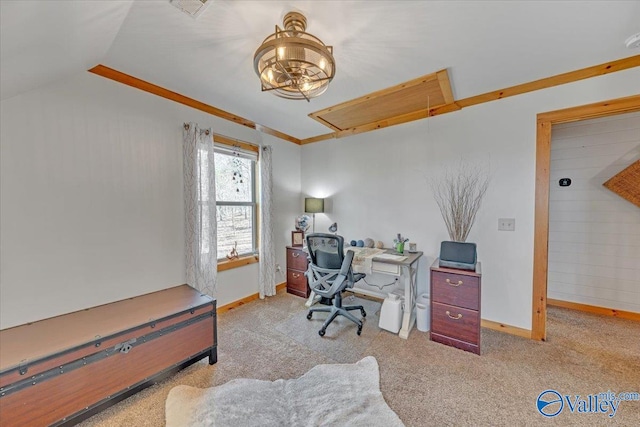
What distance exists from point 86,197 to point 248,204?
168 cm

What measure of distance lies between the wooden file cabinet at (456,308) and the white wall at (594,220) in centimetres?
179

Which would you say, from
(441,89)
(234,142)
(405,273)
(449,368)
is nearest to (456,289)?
(405,273)

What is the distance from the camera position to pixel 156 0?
Result: 4.27 ft

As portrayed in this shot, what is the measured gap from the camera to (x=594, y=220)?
2859 millimetres

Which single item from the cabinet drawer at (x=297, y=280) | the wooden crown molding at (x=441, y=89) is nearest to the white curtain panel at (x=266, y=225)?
the cabinet drawer at (x=297, y=280)

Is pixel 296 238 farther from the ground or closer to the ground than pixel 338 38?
closer to the ground

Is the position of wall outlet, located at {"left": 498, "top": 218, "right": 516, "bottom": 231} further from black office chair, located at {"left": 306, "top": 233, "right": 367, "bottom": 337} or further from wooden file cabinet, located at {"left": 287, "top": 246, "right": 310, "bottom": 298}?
wooden file cabinet, located at {"left": 287, "top": 246, "right": 310, "bottom": 298}

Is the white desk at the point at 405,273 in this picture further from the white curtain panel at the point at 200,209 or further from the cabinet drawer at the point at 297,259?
the white curtain panel at the point at 200,209

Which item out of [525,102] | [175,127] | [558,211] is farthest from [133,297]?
[558,211]

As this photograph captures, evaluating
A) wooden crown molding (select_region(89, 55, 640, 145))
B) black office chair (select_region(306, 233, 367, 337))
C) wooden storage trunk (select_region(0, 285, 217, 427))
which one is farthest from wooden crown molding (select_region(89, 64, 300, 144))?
wooden storage trunk (select_region(0, 285, 217, 427))

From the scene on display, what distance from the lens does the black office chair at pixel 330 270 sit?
2434 millimetres

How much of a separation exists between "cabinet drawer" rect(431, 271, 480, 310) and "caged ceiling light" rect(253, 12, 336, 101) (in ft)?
6.45

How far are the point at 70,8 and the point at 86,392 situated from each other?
2.08m

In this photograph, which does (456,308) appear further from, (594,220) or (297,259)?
(594,220)
